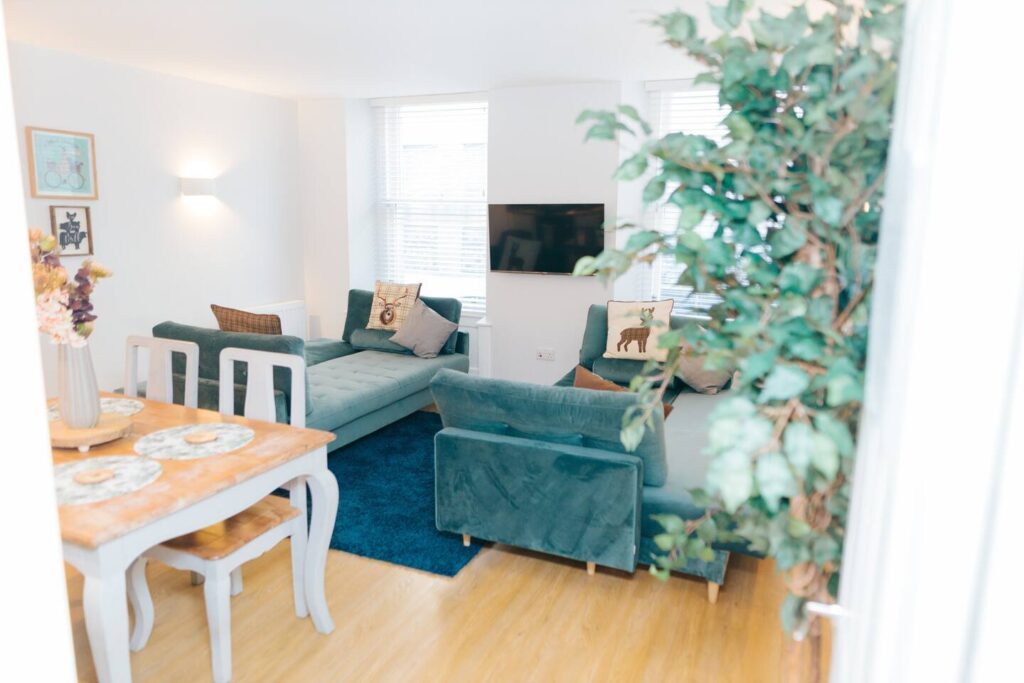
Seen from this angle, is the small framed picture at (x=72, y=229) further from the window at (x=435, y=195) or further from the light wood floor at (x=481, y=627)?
the window at (x=435, y=195)

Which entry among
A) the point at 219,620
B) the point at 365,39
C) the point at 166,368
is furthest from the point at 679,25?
the point at 365,39

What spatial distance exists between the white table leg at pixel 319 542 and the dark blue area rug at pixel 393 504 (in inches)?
22.7

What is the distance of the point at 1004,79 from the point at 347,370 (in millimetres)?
4789

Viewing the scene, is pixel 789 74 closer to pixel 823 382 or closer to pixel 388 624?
pixel 823 382

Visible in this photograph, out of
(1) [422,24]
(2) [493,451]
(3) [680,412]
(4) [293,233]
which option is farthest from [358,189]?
(2) [493,451]

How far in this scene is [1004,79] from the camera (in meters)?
0.76

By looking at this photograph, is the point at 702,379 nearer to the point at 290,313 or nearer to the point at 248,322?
the point at 248,322

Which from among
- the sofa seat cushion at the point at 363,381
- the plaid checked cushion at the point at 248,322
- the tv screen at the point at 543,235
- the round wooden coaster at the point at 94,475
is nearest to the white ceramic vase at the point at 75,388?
the round wooden coaster at the point at 94,475

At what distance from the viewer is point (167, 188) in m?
5.41

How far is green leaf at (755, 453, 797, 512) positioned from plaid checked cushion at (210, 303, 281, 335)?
12.3 ft

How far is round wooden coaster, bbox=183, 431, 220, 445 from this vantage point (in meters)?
2.45

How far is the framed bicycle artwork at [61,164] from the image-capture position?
14.6 ft

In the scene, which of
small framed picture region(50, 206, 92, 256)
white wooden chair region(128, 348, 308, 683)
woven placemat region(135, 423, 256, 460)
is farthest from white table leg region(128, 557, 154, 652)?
small framed picture region(50, 206, 92, 256)

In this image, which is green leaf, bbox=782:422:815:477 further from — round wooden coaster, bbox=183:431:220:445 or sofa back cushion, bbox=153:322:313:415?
sofa back cushion, bbox=153:322:313:415
